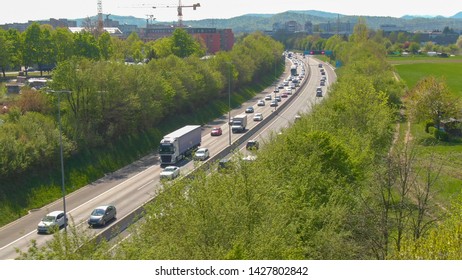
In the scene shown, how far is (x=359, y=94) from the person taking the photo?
181 feet

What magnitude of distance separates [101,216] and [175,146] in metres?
17.8

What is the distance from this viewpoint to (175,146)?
2131 inches

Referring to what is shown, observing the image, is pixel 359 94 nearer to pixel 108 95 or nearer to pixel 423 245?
pixel 108 95

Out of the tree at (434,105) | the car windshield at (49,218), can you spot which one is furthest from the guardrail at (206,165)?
the tree at (434,105)

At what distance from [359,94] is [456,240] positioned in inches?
1513

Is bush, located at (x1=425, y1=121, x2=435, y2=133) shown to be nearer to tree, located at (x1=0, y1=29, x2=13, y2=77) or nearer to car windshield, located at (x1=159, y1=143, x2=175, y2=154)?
car windshield, located at (x1=159, y1=143, x2=175, y2=154)

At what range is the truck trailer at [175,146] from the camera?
5391cm

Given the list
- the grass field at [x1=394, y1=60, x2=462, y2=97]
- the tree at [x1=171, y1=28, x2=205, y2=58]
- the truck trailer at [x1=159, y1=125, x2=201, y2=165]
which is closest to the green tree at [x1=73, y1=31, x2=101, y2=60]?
the tree at [x1=171, y1=28, x2=205, y2=58]

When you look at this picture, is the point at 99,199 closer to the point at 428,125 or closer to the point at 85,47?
the point at 428,125

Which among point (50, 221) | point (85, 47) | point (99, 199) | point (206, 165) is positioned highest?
point (85, 47)

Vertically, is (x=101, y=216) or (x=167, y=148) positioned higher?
(x=167, y=148)

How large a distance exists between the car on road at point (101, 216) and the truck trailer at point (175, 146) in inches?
624

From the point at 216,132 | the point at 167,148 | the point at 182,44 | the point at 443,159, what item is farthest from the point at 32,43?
the point at 443,159

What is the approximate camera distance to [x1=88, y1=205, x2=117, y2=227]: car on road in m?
37.0
